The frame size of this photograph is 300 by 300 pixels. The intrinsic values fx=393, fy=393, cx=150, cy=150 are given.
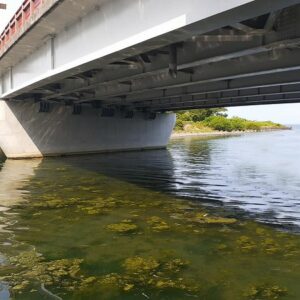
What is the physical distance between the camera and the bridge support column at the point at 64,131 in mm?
31578

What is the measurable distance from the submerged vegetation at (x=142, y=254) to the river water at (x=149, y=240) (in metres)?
0.02

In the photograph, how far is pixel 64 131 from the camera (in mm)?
34469

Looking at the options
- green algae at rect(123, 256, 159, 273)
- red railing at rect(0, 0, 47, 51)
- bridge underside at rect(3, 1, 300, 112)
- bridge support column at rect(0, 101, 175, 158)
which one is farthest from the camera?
bridge support column at rect(0, 101, 175, 158)

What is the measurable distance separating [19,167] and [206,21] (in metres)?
20.5

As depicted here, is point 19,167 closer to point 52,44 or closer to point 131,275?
point 52,44

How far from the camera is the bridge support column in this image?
1243 inches

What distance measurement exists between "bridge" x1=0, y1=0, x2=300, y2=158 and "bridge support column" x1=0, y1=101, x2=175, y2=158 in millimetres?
86

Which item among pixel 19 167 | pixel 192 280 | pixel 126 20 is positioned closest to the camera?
pixel 192 280

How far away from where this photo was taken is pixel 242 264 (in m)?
7.77

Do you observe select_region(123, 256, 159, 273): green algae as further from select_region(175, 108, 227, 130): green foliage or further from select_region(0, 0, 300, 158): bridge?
select_region(175, 108, 227, 130): green foliage

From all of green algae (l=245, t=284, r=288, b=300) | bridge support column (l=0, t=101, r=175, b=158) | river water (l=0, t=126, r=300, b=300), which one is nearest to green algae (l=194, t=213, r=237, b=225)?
river water (l=0, t=126, r=300, b=300)

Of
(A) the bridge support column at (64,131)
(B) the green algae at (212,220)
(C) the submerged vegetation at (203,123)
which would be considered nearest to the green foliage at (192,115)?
(C) the submerged vegetation at (203,123)

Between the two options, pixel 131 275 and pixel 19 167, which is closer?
pixel 131 275

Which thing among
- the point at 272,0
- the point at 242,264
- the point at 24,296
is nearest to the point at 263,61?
the point at 272,0
